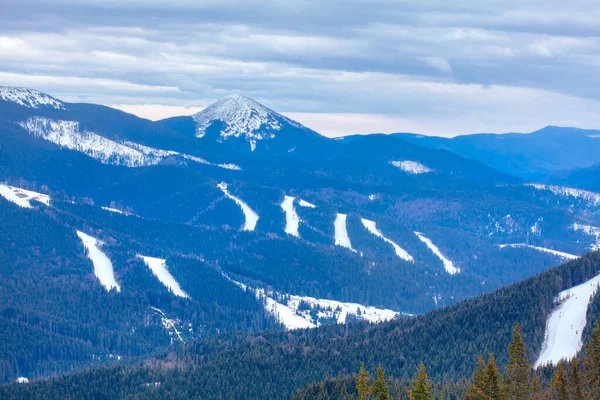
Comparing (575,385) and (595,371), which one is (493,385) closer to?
(575,385)

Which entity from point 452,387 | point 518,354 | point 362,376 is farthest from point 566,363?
point 362,376

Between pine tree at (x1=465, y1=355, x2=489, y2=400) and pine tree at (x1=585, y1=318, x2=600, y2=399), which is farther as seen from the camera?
pine tree at (x1=585, y1=318, x2=600, y2=399)

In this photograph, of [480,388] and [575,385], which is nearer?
[480,388]

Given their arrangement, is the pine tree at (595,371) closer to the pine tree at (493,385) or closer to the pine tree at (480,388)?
the pine tree at (493,385)

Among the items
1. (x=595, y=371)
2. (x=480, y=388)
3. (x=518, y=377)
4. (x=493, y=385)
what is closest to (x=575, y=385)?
(x=595, y=371)

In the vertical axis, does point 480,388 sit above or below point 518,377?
above

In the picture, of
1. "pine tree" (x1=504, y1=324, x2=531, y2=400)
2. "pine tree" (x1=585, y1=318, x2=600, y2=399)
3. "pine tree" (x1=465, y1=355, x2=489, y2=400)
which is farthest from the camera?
"pine tree" (x1=504, y1=324, x2=531, y2=400)

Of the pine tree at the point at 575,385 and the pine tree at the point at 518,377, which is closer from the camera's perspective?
the pine tree at the point at 575,385

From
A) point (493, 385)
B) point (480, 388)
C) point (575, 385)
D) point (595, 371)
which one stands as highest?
point (493, 385)

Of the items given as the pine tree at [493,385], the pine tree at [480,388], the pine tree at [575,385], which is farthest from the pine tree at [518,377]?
the pine tree at [493,385]

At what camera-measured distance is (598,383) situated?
13062cm

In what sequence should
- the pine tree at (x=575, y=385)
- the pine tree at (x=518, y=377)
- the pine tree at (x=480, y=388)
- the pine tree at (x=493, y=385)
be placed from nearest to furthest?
the pine tree at (x=493, y=385) < the pine tree at (x=480, y=388) < the pine tree at (x=575, y=385) < the pine tree at (x=518, y=377)

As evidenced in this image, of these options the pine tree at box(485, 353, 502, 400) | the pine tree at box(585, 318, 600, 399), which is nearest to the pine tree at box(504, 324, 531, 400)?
the pine tree at box(585, 318, 600, 399)

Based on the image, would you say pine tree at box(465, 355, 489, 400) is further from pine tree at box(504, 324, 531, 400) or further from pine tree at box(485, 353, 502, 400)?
pine tree at box(504, 324, 531, 400)
